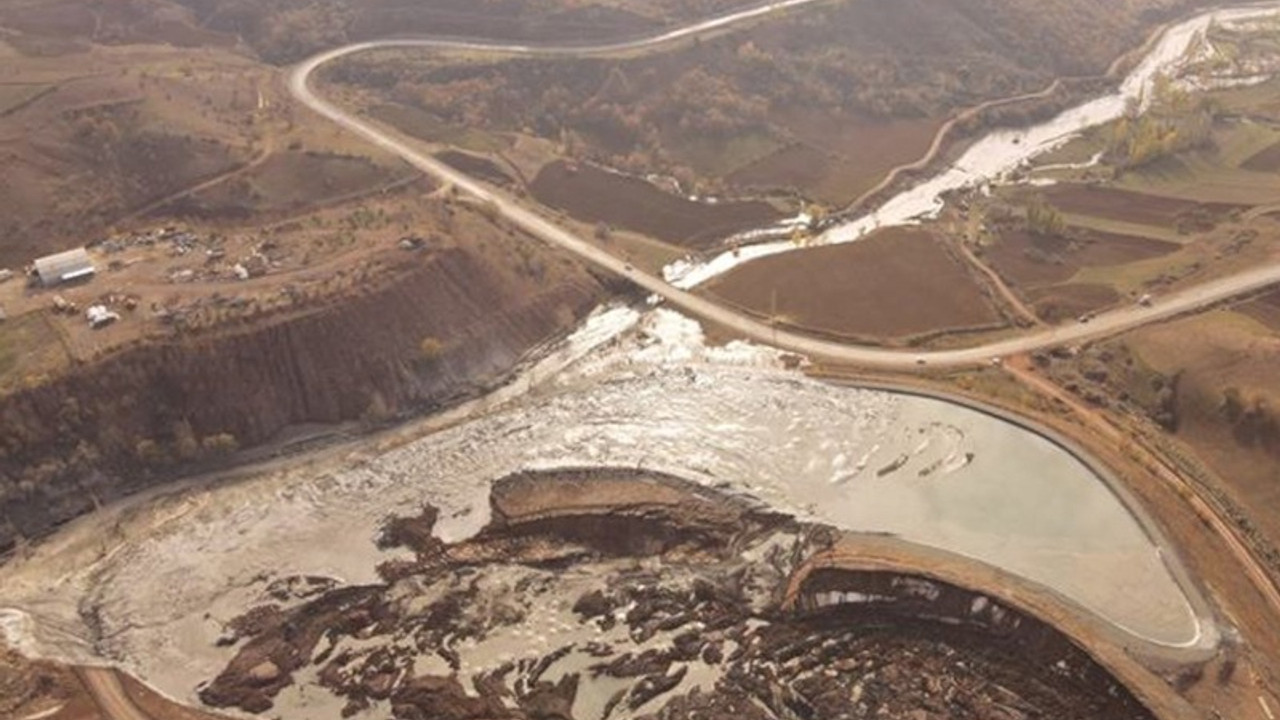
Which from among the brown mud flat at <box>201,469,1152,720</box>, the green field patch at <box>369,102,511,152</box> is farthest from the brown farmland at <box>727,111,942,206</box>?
the brown mud flat at <box>201,469,1152,720</box>

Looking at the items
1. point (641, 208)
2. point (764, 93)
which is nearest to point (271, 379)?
point (641, 208)

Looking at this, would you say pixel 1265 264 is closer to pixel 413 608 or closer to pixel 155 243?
pixel 413 608

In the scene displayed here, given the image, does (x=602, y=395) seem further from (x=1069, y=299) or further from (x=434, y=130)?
(x=434, y=130)

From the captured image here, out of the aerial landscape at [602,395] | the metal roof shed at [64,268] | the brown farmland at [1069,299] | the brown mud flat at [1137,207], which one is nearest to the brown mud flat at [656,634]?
the aerial landscape at [602,395]

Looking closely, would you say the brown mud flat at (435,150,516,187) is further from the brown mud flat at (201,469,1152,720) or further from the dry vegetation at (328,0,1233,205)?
the brown mud flat at (201,469,1152,720)

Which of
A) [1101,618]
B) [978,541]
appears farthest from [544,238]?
[1101,618]

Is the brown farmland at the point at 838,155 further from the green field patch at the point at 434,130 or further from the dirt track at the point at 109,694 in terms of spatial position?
the dirt track at the point at 109,694
